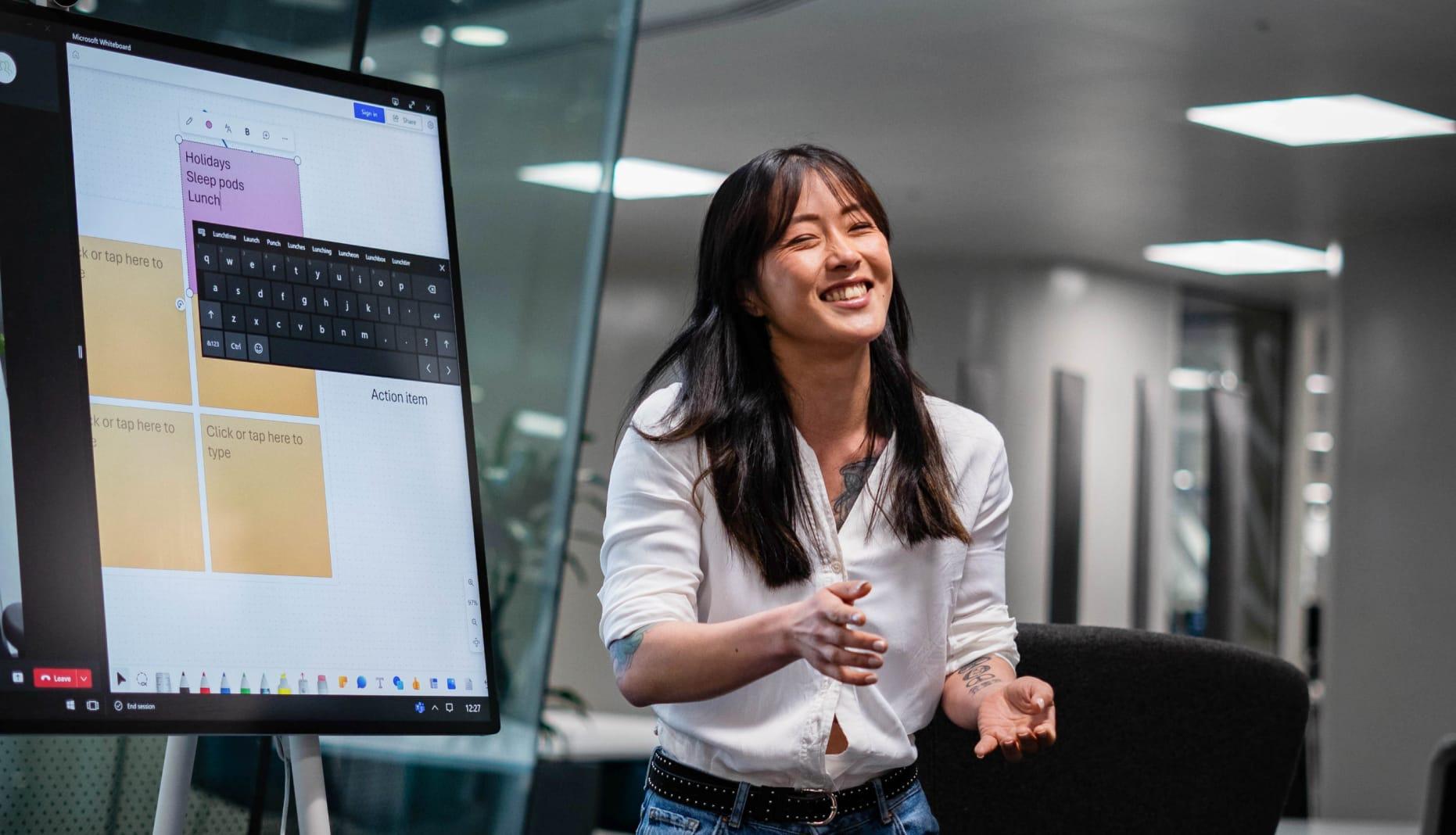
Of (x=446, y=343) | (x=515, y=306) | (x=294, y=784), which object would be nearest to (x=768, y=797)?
(x=294, y=784)

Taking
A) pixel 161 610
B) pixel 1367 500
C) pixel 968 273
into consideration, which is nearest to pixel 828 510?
pixel 161 610

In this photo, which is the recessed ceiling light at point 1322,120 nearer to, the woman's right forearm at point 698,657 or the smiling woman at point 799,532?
the smiling woman at point 799,532

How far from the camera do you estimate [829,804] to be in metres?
1.58

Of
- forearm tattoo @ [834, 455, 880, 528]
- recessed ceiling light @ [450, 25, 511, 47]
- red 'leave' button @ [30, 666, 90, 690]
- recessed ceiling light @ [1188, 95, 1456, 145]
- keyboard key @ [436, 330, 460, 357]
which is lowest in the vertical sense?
red 'leave' button @ [30, 666, 90, 690]

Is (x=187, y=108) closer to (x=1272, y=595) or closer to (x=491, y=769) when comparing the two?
(x=491, y=769)

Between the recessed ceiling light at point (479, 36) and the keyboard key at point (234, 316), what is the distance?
235cm

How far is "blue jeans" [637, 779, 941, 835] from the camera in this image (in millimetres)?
1568

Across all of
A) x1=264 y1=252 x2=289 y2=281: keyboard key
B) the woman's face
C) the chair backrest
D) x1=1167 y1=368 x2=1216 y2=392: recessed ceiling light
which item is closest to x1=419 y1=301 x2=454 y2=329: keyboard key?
x1=264 y1=252 x2=289 y2=281: keyboard key

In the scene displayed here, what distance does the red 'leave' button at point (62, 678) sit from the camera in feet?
4.31

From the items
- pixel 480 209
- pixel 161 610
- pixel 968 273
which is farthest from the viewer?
pixel 968 273

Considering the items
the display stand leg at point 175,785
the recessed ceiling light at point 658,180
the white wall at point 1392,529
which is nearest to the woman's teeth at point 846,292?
the display stand leg at point 175,785

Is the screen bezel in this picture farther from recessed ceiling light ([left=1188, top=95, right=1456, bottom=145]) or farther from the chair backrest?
recessed ceiling light ([left=1188, top=95, right=1456, bottom=145])

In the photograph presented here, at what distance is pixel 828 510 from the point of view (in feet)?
5.49

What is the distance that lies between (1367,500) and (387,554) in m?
7.99
